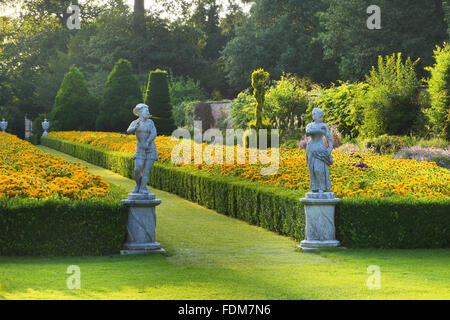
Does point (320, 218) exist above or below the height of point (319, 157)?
below

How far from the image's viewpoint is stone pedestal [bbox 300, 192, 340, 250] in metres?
8.70

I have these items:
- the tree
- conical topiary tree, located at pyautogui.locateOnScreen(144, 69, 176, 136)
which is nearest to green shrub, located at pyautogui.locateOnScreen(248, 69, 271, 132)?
conical topiary tree, located at pyautogui.locateOnScreen(144, 69, 176, 136)

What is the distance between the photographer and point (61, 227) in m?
7.96

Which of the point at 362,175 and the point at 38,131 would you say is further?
the point at 38,131

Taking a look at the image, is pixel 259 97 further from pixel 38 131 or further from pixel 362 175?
pixel 38 131

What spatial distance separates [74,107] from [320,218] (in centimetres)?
3063

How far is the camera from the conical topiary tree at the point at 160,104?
1211 inches

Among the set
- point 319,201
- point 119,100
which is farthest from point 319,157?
point 119,100

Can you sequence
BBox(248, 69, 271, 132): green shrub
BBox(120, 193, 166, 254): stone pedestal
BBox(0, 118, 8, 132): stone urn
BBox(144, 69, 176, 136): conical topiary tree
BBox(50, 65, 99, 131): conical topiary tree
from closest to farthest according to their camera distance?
BBox(120, 193, 166, 254): stone pedestal, BBox(248, 69, 271, 132): green shrub, BBox(144, 69, 176, 136): conical topiary tree, BBox(50, 65, 99, 131): conical topiary tree, BBox(0, 118, 8, 132): stone urn

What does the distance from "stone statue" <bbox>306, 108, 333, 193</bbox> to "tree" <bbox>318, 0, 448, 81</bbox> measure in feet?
78.3

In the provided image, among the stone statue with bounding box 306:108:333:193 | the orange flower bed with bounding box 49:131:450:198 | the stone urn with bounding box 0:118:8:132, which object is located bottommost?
the orange flower bed with bounding box 49:131:450:198

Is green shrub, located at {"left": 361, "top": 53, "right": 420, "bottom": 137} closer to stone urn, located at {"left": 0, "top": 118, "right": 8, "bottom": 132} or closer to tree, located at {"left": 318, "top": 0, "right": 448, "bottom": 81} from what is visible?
tree, located at {"left": 318, "top": 0, "right": 448, "bottom": 81}

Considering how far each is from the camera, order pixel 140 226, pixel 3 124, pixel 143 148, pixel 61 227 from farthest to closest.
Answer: pixel 3 124 < pixel 143 148 < pixel 140 226 < pixel 61 227
